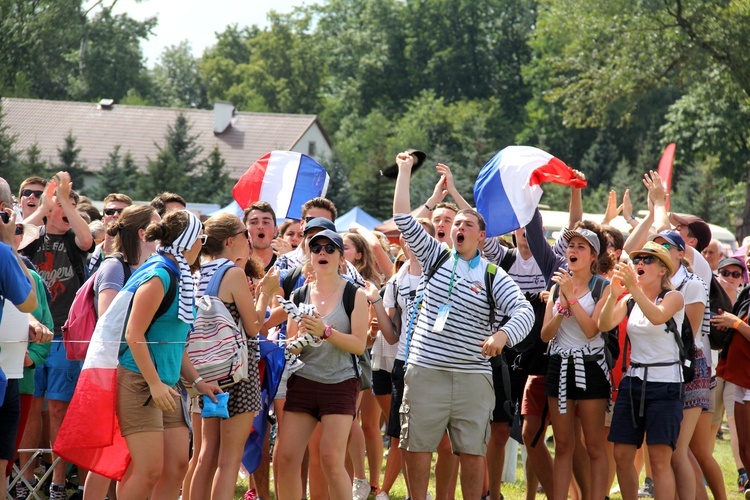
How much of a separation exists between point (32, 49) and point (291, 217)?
981 centimetres

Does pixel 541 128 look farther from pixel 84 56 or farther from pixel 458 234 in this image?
pixel 458 234

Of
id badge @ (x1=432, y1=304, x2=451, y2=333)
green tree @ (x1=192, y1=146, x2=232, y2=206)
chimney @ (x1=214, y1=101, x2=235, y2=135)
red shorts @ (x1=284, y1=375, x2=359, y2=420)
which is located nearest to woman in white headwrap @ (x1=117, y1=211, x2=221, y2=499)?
red shorts @ (x1=284, y1=375, x2=359, y2=420)

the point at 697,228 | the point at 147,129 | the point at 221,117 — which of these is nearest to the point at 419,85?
the point at 221,117

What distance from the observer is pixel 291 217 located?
9.31 metres

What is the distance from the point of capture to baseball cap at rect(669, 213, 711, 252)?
798 centimetres

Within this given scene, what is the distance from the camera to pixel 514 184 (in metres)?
7.46

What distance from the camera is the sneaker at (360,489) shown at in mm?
7688

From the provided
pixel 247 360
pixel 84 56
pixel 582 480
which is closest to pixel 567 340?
pixel 582 480

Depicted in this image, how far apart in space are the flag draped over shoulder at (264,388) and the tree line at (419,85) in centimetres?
3026

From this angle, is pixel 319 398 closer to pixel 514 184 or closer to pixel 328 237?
pixel 328 237

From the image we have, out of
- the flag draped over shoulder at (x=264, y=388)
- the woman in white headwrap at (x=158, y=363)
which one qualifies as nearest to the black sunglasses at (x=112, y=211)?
the flag draped over shoulder at (x=264, y=388)

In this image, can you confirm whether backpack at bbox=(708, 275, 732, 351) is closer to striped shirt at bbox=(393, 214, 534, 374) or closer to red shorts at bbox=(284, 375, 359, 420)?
striped shirt at bbox=(393, 214, 534, 374)

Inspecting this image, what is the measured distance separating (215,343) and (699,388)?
340cm

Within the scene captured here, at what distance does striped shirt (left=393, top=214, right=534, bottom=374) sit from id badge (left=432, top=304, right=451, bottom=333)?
4 cm
